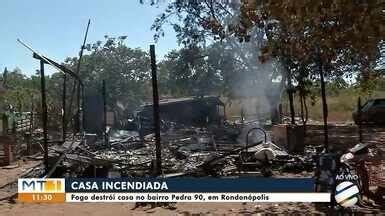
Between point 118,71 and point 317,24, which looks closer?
point 317,24

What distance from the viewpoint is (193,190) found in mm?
8094

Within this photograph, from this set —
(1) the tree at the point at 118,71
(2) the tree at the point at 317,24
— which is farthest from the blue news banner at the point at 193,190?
(1) the tree at the point at 118,71

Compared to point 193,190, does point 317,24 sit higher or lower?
higher

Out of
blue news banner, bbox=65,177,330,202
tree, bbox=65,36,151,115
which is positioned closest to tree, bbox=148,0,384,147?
blue news banner, bbox=65,177,330,202

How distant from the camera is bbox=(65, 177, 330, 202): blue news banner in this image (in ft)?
25.8

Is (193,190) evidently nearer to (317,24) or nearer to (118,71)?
(317,24)

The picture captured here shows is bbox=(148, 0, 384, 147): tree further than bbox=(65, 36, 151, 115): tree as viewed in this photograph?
No

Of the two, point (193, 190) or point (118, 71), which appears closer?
point (193, 190)

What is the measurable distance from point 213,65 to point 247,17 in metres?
31.0

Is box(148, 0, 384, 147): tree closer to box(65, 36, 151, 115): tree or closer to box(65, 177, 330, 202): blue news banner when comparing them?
box(65, 177, 330, 202): blue news banner

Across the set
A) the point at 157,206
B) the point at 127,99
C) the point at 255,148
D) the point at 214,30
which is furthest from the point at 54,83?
the point at 157,206

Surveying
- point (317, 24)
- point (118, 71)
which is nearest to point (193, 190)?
point (317, 24)

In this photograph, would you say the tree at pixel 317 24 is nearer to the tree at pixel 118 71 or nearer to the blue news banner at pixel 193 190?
the blue news banner at pixel 193 190

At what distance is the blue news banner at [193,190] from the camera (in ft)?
25.8
